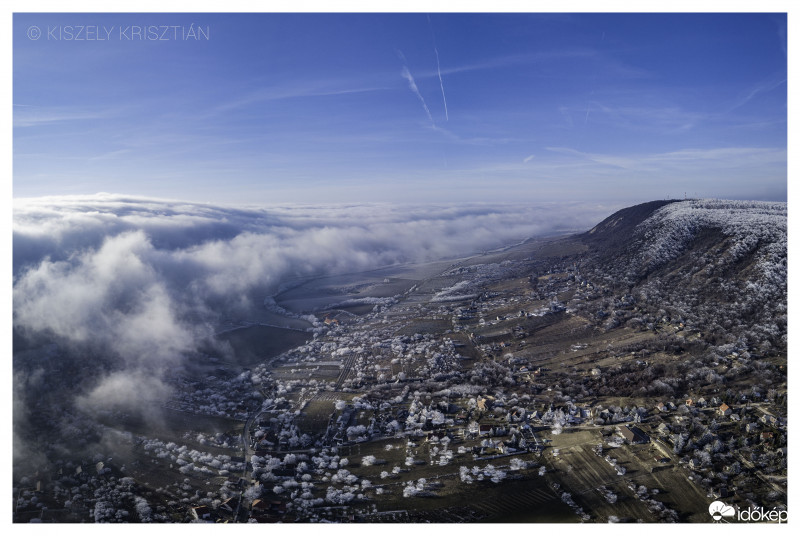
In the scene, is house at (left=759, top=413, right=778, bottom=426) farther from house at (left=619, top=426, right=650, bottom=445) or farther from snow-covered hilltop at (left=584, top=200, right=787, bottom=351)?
snow-covered hilltop at (left=584, top=200, right=787, bottom=351)

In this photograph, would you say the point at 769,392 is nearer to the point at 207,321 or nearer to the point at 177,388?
the point at 177,388

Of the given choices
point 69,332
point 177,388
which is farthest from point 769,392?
point 69,332

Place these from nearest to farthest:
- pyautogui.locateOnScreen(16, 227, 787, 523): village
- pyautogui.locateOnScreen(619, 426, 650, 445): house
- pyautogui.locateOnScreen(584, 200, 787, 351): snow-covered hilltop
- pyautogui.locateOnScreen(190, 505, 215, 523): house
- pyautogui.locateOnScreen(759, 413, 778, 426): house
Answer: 1. pyautogui.locateOnScreen(190, 505, 215, 523): house
2. pyautogui.locateOnScreen(16, 227, 787, 523): village
3. pyautogui.locateOnScreen(759, 413, 778, 426): house
4. pyautogui.locateOnScreen(619, 426, 650, 445): house
5. pyautogui.locateOnScreen(584, 200, 787, 351): snow-covered hilltop

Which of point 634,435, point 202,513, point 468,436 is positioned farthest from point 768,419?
point 202,513

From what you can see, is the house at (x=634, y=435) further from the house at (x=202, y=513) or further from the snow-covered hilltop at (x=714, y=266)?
the house at (x=202, y=513)

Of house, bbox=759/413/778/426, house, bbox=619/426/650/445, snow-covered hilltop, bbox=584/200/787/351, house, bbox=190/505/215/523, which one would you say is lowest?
house, bbox=190/505/215/523

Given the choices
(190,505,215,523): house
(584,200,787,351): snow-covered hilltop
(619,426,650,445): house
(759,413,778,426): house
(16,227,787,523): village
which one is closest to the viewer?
(190,505,215,523): house

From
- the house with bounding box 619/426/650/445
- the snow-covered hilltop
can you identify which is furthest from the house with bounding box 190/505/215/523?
the snow-covered hilltop

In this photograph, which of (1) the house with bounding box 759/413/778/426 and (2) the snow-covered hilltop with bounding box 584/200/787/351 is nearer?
(1) the house with bounding box 759/413/778/426
